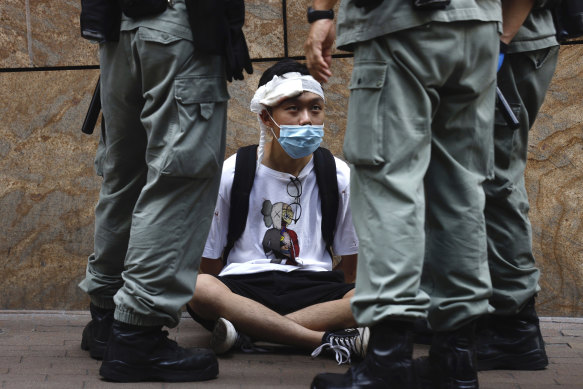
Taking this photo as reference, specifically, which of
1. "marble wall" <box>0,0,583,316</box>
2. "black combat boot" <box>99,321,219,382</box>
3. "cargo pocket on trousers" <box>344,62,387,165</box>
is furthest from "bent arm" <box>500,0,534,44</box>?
"marble wall" <box>0,0,583,316</box>

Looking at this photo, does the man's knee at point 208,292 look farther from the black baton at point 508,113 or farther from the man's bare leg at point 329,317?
the black baton at point 508,113

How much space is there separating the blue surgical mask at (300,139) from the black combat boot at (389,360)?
1614 mm

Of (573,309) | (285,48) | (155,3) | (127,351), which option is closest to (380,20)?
(155,3)

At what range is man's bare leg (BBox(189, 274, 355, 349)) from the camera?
3805 millimetres

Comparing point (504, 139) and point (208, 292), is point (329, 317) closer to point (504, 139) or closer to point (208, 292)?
point (208, 292)

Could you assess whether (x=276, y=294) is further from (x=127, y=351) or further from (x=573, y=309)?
(x=573, y=309)

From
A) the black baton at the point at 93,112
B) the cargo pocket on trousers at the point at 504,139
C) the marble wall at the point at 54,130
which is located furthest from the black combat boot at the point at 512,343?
the black baton at the point at 93,112

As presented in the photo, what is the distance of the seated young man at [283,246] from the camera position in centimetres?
390

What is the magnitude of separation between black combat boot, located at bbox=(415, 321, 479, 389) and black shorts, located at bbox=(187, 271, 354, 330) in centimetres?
114

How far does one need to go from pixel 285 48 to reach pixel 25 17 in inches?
56.0

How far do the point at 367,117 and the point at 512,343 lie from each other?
4.27 feet

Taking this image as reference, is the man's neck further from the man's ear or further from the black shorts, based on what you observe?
the black shorts

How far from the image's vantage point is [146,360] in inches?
126

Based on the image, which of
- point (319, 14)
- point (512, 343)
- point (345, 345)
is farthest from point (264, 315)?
point (319, 14)
